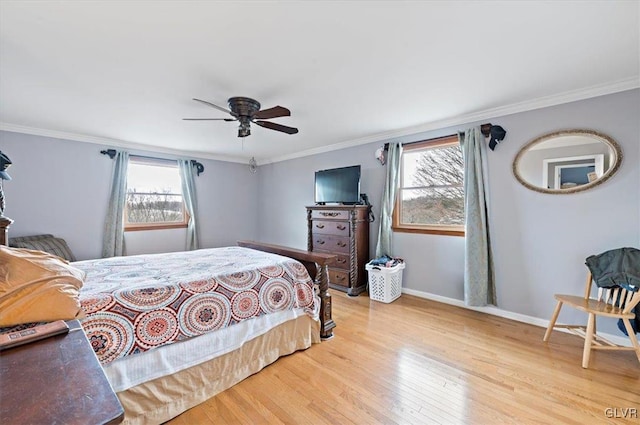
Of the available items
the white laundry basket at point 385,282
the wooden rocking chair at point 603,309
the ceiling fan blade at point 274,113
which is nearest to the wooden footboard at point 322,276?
the white laundry basket at point 385,282

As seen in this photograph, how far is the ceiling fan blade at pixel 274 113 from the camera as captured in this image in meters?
2.28

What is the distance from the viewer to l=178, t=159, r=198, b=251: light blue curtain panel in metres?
4.71

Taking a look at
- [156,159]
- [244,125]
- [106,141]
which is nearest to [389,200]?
[244,125]

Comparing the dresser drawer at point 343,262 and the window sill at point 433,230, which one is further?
the dresser drawer at point 343,262

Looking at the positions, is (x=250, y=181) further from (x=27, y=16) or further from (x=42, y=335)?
(x=42, y=335)

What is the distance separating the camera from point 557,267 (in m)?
2.60

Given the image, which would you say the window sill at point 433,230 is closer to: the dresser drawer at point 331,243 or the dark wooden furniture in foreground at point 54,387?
the dresser drawer at point 331,243

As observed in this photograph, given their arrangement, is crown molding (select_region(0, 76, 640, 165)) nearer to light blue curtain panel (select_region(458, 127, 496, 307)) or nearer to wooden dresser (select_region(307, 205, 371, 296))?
light blue curtain panel (select_region(458, 127, 496, 307))

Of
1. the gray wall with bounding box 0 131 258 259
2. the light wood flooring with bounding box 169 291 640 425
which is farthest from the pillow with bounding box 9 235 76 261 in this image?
the light wood flooring with bounding box 169 291 640 425

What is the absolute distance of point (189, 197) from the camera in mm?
4742

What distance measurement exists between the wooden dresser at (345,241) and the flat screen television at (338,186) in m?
0.22

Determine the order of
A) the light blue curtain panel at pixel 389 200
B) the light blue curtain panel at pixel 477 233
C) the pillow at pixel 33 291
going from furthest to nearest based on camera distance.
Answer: the light blue curtain panel at pixel 389 200
the light blue curtain panel at pixel 477 233
the pillow at pixel 33 291

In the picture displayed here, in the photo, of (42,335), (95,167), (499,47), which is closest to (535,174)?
(499,47)

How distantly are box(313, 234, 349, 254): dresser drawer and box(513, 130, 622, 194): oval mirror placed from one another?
216cm
